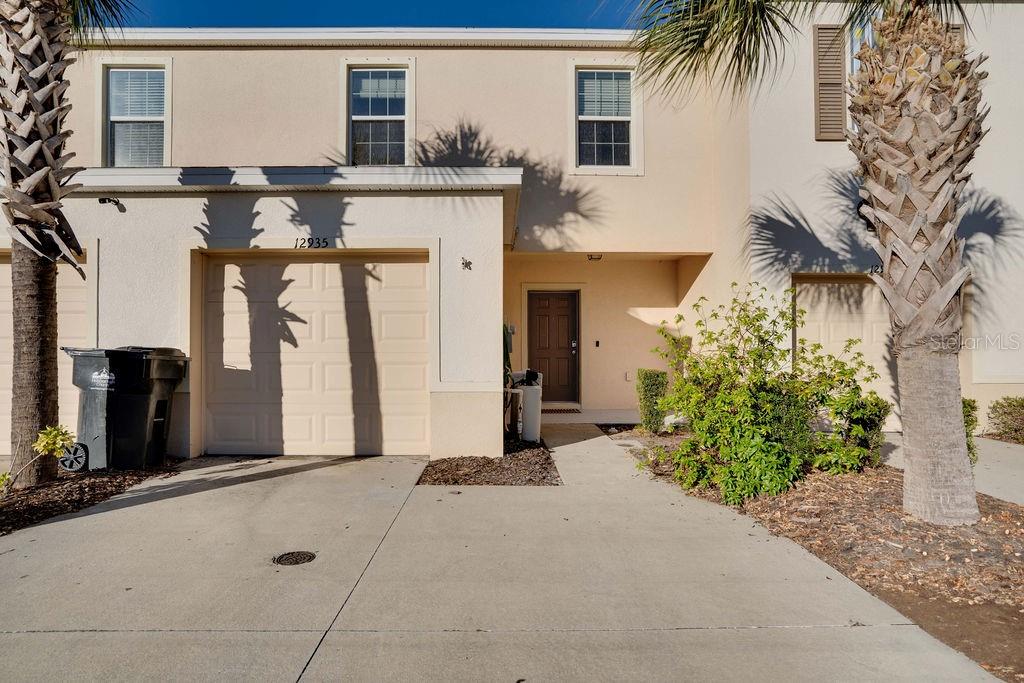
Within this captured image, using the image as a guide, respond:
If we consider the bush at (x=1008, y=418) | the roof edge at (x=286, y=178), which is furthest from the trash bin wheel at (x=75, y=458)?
the bush at (x=1008, y=418)

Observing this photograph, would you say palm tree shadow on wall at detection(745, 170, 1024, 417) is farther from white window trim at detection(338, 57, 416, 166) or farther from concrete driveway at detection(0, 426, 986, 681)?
white window trim at detection(338, 57, 416, 166)

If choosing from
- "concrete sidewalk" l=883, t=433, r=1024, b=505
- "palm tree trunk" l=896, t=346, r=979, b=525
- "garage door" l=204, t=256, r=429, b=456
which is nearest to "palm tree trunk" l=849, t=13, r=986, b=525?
"palm tree trunk" l=896, t=346, r=979, b=525

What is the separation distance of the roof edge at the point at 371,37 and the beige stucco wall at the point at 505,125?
0.12 m

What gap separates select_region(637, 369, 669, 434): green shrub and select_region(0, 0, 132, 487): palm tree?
7.35 meters

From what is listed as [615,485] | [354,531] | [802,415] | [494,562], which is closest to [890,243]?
[802,415]

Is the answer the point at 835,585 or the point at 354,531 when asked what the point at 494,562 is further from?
the point at 835,585

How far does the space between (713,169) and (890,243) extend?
567cm

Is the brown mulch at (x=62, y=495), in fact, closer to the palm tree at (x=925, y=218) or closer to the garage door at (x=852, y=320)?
the palm tree at (x=925, y=218)

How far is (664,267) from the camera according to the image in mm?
10594

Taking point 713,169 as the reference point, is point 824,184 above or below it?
below

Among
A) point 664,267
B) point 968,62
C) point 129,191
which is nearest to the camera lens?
point 968,62

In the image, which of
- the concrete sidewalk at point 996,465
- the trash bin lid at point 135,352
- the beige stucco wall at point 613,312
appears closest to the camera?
the concrete sidewalk at point 996,465

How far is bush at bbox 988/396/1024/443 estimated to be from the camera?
770 cm

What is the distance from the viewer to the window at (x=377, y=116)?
9.22 metres
